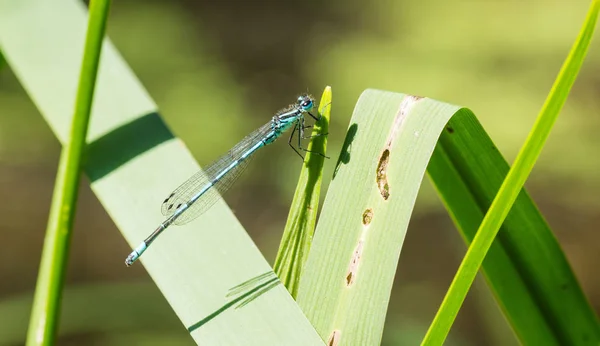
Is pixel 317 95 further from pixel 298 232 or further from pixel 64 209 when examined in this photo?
pixel 64 209

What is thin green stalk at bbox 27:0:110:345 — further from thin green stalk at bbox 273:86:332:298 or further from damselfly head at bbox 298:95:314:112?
damselfly head at bbox 298:95:314:112

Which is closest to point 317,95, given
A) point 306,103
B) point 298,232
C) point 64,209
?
point 306,103

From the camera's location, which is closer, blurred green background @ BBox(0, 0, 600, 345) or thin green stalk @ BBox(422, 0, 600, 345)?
thin green stalk @ BBox(422, 0, 600, 345)

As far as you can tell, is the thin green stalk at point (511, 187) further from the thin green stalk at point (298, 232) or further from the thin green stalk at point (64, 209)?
the thin green stalk at point (64, 209)

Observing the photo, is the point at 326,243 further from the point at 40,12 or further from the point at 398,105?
the point at 40,12

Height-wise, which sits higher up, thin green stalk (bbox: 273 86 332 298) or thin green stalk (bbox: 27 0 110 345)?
thin green stalk (bbox: 27 0 110 345)

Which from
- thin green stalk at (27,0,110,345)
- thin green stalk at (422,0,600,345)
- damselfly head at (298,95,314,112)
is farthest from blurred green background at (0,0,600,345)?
thin green stalk at (422,0,600,345)

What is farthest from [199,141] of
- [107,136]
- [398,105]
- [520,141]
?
[398,105]
